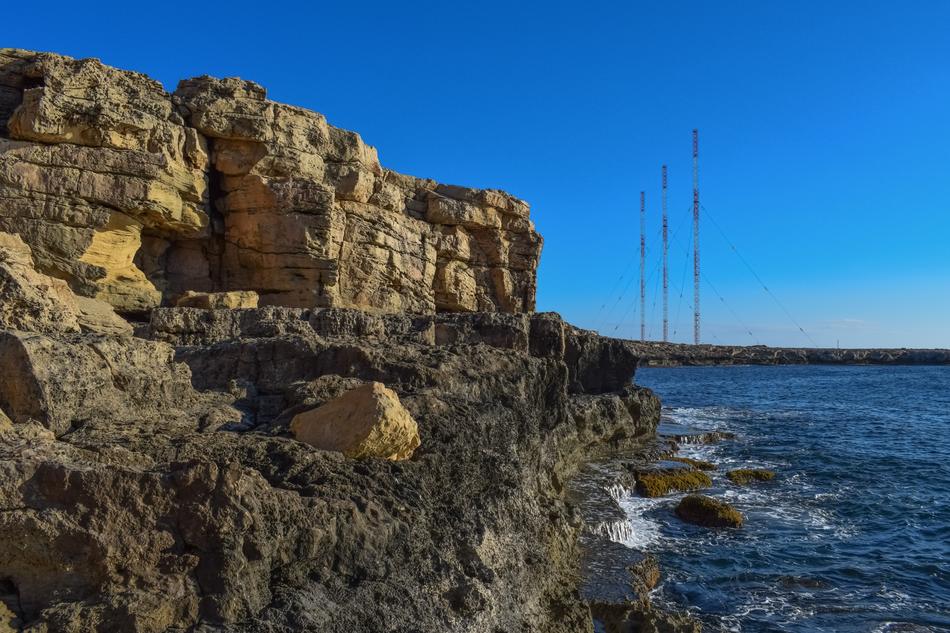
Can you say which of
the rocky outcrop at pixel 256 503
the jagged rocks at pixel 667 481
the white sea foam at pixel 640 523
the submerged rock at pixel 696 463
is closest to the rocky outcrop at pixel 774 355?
the submerged rock at pixel 696 463

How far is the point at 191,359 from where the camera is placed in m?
10.8

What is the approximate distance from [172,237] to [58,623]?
2312 cm

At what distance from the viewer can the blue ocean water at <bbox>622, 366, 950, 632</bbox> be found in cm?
1134

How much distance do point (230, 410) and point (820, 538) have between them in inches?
562

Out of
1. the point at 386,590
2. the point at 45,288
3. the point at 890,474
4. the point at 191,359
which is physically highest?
the point at 45,288

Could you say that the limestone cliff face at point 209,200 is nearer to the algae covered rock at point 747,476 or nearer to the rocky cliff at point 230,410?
the rocky cliff at point 230,410

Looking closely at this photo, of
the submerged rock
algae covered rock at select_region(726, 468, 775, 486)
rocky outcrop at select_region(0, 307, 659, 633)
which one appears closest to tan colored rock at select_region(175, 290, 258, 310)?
rocky outcrop at select_region(0, 307, 659, 633)

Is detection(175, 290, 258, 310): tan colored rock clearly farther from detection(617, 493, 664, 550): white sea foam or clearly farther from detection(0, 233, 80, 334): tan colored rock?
detection(617, 493, 664, 550): white sea foam

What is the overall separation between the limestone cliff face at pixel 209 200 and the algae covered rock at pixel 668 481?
14.7 m

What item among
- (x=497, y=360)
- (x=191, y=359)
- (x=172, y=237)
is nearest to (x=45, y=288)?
(x=191, y=359)

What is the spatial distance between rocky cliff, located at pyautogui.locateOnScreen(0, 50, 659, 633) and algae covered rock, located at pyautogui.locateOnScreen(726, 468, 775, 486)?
17.9 ft

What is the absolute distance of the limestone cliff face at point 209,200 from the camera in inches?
815

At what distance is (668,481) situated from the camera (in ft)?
65.8

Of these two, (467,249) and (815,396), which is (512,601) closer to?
(467,249)
